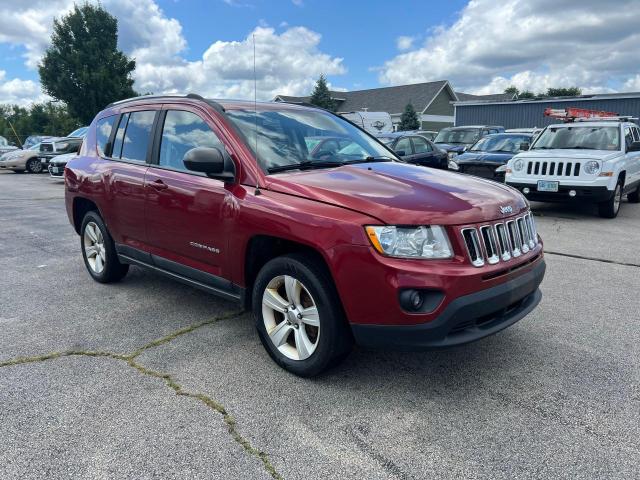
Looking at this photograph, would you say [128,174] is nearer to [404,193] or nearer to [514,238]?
[404,193]

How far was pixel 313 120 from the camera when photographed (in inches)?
169

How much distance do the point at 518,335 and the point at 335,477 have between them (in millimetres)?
2170

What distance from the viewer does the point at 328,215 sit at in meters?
2.88

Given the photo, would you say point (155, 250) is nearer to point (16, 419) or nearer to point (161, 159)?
point (161, 159)

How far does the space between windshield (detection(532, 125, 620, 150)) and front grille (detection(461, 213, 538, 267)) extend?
747 cm

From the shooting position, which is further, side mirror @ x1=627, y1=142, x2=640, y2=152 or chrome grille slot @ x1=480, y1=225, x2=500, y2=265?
side mirror @ x1=627, y1=142, x2=640, y2=152

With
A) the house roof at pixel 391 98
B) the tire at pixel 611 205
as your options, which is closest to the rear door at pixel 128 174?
the tire at pixel 611 205

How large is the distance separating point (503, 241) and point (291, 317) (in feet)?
4.56

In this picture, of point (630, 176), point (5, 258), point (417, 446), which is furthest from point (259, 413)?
point (630, 176)

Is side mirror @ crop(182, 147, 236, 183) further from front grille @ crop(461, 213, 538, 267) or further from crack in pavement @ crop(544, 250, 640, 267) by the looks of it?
crack in pavement @ crop(544, 250, 640, 267)

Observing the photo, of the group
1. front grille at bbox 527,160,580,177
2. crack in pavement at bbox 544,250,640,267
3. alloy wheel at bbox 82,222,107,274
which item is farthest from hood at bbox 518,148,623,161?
alloy wheel at bbox 82,222,107,274

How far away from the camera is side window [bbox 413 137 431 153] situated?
41.3ft

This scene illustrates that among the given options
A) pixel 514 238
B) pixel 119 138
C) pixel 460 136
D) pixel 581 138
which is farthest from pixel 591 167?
pixel 460 136

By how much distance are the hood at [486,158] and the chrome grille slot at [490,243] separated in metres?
9.14
